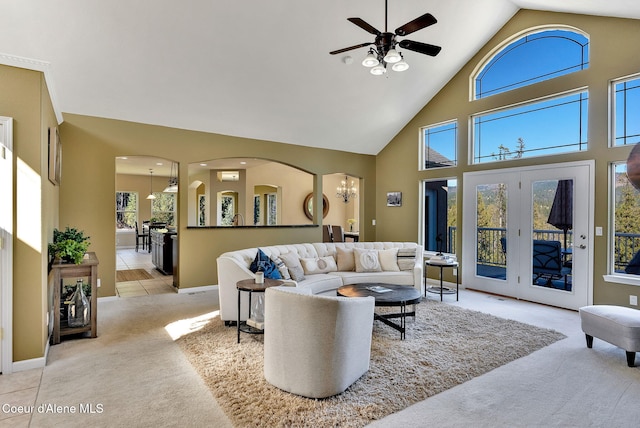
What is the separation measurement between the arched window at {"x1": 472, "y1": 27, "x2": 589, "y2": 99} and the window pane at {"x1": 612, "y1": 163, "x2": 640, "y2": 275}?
173 centimetres

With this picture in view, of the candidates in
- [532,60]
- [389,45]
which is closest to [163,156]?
[389,45]

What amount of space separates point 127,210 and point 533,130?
525 inches

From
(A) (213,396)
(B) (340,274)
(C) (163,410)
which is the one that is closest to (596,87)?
(B) (340,274)

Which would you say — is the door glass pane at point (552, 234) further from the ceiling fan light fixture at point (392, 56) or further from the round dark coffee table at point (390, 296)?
the ceiling fan light fixture at point (392, 56)

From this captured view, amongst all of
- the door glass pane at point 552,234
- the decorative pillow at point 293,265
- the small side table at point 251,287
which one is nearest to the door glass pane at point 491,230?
the door glass pane at point 552,234

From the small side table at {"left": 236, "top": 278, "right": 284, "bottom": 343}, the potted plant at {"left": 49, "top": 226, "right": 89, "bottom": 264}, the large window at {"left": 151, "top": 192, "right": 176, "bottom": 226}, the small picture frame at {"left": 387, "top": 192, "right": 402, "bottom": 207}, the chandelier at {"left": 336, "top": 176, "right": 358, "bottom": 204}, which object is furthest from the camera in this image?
the large window at {"left": 151, "top": 192, "right": 176, "bottom": 226}

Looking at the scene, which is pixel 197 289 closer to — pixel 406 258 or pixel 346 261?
pixel 346 261

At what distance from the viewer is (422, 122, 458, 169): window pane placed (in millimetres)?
6730

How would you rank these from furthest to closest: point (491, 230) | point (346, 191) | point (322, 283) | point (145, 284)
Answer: point (346, 191) < point (145, 284) < point (491, 230) < point (322, 283)

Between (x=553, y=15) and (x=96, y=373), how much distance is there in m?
7.25

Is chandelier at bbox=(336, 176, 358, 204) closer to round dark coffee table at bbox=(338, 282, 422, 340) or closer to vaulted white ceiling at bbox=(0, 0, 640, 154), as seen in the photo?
vaulted white ceiling at bbox=(0, 0, 640, 154)

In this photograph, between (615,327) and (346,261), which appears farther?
(346,261)

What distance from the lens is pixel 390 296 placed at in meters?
3.92

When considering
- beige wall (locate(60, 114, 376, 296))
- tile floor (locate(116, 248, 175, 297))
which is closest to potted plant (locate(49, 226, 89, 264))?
beige wall (locate(60, 114, 376, 296))
